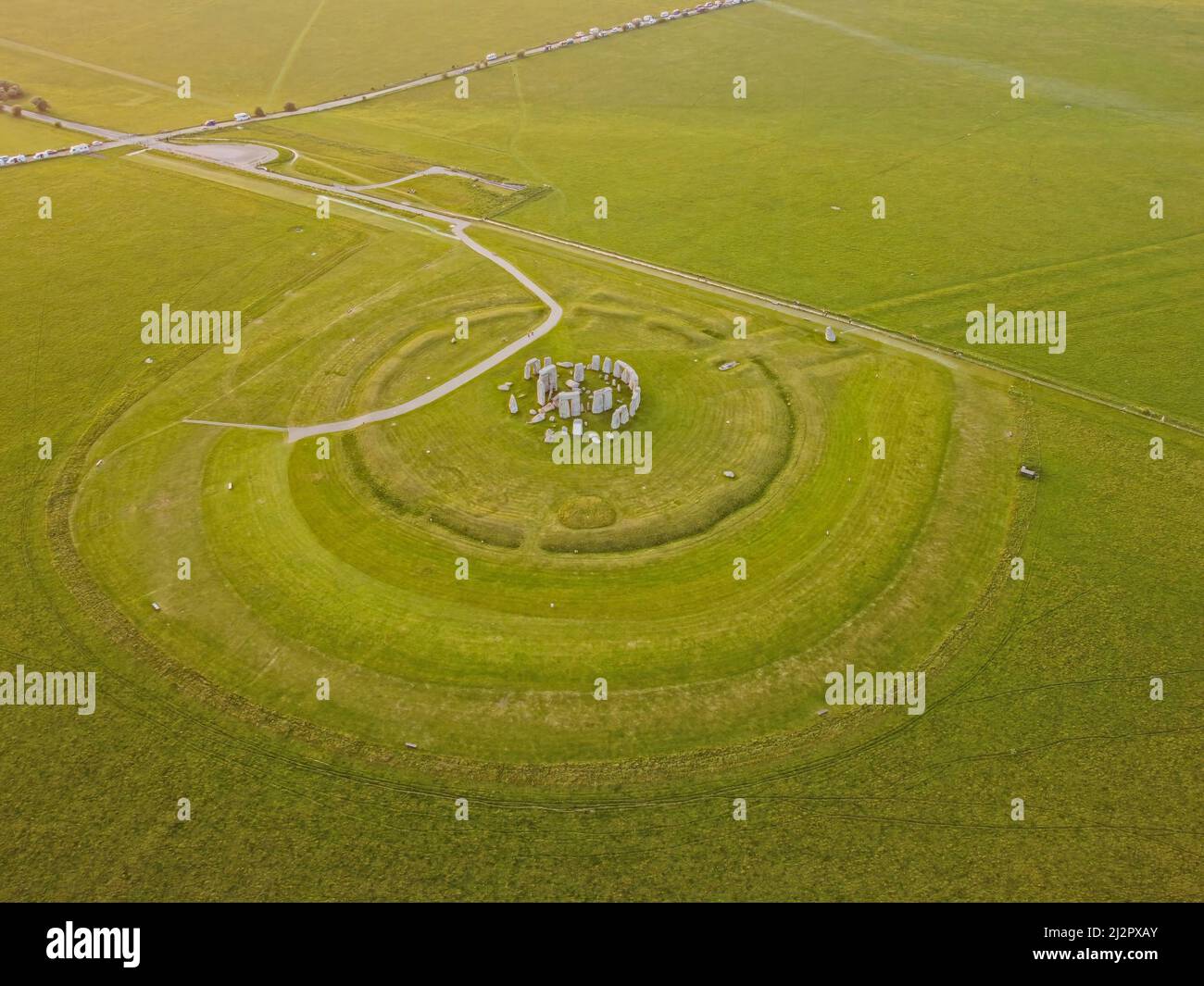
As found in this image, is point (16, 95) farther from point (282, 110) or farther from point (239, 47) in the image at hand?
point (282, 110)

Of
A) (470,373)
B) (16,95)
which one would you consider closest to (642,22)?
(16,95)

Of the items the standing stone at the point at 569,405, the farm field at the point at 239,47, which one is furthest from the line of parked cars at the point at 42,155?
the standing stone at the point at 569,405

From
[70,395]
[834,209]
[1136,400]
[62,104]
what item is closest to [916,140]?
[834,209]

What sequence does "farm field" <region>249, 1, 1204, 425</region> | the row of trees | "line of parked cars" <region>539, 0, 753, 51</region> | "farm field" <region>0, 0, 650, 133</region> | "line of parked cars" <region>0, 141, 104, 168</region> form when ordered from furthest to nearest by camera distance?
1. "line of parked cars" <region>539, 0, 753, 51</region>
2. "farm field" <region>0, 0, 650, 133</region>
3. the row of trees
4. "line of parked cars" <region>0, 141, 104, 168</region>
5. "farm field" <region>249, 1, 1204, 425</region>

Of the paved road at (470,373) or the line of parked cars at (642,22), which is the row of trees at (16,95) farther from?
the paved road at (470,373)

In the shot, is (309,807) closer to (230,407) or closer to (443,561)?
(443,561)

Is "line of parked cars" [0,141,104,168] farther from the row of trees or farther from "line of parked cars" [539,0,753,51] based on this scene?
"line of parked cars" [539,0,753,51]

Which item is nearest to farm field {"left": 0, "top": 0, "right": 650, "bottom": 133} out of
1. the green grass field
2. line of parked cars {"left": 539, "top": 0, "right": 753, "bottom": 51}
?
line of parked cars {"left": 539, "top": 0, "right": 753, "bottom": 51}
